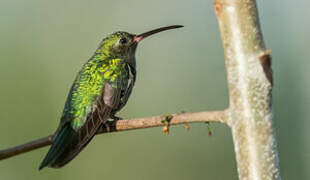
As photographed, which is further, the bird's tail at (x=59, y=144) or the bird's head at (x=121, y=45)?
the bird's head at (x=121, y=45)

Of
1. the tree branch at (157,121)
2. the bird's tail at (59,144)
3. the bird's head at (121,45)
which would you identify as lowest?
the bird's tail at (59,144)

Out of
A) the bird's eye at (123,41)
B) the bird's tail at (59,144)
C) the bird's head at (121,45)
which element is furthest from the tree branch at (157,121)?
the bird's eye at (123,41)

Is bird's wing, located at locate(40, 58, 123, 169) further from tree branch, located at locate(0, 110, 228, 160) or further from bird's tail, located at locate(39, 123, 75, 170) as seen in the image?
tree branch, located at locate(0, 110, 228, 160)

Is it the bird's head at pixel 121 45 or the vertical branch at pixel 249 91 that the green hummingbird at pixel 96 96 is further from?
the vertical branch at pixel 249 91

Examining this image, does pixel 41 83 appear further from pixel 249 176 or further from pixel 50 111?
pixel 249 176

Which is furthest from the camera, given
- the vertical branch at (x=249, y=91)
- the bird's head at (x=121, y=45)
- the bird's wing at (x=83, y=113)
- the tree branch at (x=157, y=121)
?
the bird's head at (x=121, y=45)

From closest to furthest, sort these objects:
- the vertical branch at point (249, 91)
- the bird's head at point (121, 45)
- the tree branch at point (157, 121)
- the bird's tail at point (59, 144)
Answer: the vertical branch at point (249, 91) < the tree branch at point (157, 121) < the bird's tail at point (59, 144) < the bird's head at point (121, 45)
